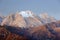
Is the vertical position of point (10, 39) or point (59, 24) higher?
point (59, 24)

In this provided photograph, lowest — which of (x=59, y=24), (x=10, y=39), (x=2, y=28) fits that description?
(x=10, y=39)

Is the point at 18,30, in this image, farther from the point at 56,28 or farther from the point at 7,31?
the point at 56,28

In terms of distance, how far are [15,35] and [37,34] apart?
1728mm

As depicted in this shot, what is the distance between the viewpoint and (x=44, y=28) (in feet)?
40.9

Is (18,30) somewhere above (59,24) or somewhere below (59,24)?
below

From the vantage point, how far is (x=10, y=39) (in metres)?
11.9

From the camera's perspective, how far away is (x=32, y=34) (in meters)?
11.8

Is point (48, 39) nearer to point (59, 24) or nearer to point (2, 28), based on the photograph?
point (59, 24)

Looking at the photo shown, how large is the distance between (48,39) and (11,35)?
2.95 metres

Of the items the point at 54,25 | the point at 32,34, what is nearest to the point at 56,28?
the point at 54,25

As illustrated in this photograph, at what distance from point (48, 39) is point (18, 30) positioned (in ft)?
8.20

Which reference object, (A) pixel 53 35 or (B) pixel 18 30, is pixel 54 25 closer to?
(A) pixel 53 35

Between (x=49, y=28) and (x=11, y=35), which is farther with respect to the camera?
(x=49, y=28)

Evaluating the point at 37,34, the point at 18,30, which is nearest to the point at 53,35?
the point at 37,34
